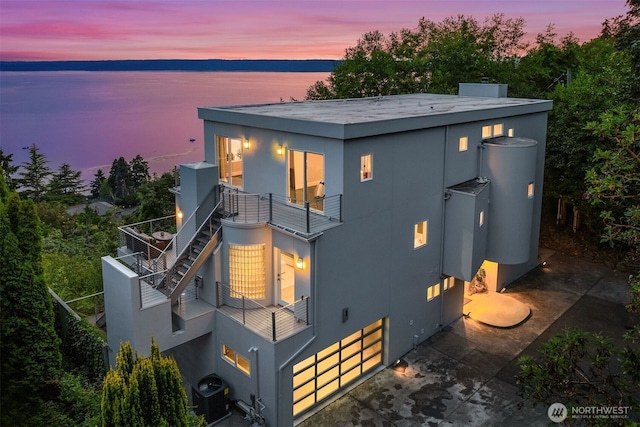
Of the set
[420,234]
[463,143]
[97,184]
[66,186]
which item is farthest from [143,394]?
[97,184]

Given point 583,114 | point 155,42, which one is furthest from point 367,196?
point 155,42

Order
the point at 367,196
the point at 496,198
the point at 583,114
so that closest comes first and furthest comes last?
1. the point at 367,196
2. the point at 496,198
3. the point at 583,114

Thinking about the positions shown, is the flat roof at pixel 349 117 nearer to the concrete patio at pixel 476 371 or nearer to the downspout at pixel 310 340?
the downspout at pixel 310 340

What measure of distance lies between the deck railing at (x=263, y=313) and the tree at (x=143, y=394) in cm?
382

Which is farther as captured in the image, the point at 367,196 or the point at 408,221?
the point at 408,221

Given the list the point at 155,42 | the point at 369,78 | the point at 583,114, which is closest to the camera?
the point at 583,114

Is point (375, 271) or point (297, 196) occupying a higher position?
point (297, 196)

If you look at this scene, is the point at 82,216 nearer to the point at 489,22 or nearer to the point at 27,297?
the point at 27,297

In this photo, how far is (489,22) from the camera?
1587 inches

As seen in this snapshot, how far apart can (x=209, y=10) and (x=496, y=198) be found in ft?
145

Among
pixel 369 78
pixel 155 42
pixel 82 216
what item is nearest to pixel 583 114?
pixel 369 78

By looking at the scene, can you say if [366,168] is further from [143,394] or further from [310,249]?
[143,394]

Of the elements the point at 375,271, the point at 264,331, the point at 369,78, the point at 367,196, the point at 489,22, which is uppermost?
the point at 489,22

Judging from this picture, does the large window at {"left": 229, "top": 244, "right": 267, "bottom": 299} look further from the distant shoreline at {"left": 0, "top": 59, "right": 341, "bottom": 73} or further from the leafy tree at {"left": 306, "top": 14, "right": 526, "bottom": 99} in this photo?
the distant shoreline at {"left": 0, "top": 59, "right": 341, "bottom": 73}
